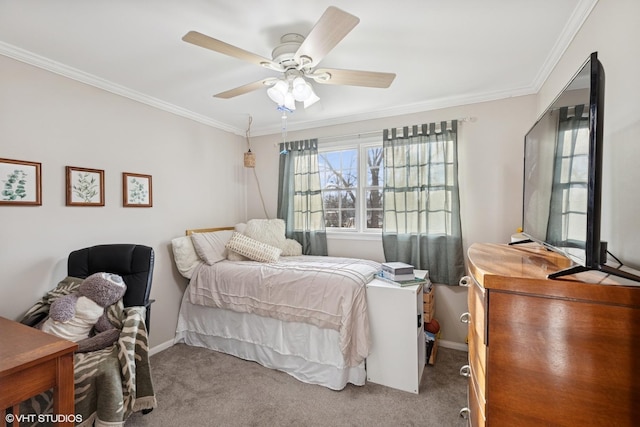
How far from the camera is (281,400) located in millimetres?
2039

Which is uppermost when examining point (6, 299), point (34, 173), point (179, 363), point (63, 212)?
point (34, 173)

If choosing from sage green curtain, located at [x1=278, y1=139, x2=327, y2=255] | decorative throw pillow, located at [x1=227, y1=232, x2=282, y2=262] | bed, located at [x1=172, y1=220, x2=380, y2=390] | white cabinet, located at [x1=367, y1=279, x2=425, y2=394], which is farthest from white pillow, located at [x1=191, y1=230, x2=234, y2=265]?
white cabinet, located at [x1=367, y1=279, x2=425, y2=394]

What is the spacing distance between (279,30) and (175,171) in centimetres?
195

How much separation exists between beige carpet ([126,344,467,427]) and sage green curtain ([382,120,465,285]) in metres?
0.95

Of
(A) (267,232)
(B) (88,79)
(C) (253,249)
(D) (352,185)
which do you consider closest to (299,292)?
(C) (253,249)

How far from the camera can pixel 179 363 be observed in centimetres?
255

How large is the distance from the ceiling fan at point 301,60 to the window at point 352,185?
56.6 inches

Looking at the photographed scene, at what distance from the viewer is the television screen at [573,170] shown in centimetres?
82

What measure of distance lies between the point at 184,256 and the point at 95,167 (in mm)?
1075

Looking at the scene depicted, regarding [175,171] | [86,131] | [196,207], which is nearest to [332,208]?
[196,207]

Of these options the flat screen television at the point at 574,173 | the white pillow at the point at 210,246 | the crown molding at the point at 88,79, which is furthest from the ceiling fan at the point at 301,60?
the white pillow at the point at 210,246

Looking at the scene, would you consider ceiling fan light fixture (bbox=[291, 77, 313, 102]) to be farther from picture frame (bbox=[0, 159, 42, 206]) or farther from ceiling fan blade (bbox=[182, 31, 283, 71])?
picture frame (bbox=[0, 159, 42, 206])

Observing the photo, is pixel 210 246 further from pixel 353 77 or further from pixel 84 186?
pixel 353 77

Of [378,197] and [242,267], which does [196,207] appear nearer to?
[242,267]
